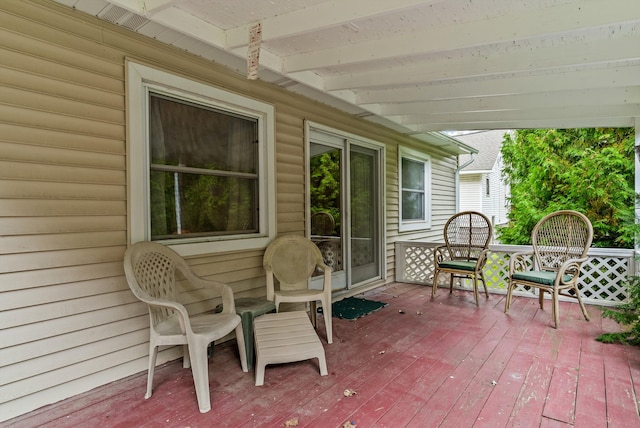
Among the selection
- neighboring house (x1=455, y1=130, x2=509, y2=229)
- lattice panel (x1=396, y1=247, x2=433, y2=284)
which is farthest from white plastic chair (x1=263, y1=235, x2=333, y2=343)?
neighboring house (x1=455, y1=130, x2=509, y2=229)

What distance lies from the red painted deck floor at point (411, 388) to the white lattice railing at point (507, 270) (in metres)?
1.23

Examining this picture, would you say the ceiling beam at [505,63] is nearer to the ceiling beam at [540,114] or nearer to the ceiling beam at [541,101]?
the ceiling beam at [541,101]

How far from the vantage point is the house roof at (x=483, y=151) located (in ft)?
43.4

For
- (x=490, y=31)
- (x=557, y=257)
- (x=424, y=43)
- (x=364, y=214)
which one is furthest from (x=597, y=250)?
(x=424, y=43)

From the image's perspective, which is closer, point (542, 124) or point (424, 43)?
point (424, 43)

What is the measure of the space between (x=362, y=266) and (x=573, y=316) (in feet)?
8.19

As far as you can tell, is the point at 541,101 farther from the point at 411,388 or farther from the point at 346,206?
the point at 411,388

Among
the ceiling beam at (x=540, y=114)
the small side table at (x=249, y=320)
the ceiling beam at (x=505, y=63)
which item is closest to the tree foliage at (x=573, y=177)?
the ceiling beam at (x=540, y=114)

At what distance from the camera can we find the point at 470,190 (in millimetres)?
13773

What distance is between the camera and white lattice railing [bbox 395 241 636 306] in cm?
433

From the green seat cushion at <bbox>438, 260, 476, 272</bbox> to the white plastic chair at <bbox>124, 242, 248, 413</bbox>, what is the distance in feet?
9.52

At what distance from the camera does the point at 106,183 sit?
238 cm

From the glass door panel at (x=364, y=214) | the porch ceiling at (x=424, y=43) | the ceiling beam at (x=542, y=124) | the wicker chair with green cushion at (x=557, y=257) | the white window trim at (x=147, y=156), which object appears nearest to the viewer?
the porch ceiling at (x=424, y=43)

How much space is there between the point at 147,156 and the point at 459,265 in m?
3.65
